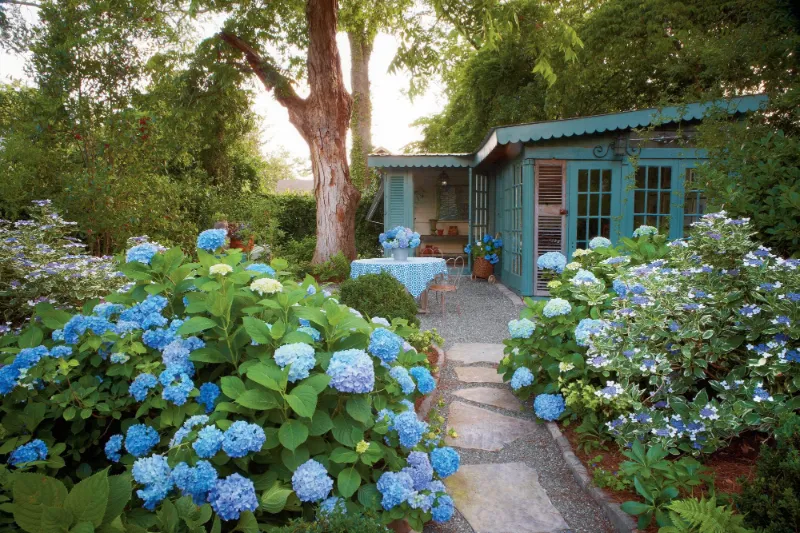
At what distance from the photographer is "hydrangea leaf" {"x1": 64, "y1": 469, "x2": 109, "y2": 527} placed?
3.49 feet

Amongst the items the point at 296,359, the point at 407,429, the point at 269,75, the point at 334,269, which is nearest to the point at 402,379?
the point at 407,429

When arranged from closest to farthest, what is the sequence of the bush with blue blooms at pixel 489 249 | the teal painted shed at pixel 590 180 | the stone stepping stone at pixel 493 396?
the stone stepping stone at pixel 493 396 < the teal painted shed at pixel 590 180 < the bush with blue blooms at pixel 489 249

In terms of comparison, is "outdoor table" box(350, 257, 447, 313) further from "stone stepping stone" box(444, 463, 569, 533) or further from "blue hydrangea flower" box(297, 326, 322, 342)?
"blue hydrangea flower" box(297, 326, 322, 342)

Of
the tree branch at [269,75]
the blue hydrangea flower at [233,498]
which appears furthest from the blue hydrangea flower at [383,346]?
the tree branch at [269,75]

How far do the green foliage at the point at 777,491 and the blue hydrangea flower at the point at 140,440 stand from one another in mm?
2011

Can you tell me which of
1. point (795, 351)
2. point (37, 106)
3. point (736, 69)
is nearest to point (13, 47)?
point (37, 106)

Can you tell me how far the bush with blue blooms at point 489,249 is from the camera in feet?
35.8

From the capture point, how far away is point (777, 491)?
5.22 feet

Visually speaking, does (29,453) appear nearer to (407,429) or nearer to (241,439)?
(241,439)

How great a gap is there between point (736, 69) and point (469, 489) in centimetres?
378

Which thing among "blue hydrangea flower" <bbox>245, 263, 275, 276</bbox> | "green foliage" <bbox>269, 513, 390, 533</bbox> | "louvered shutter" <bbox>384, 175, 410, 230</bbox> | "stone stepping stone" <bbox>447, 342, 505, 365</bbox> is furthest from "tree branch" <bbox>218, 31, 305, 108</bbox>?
"green foliage" <bbox>269, 513, 390, 533</bbox>

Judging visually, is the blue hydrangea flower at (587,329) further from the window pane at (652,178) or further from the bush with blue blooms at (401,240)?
the window pane at (652,178)

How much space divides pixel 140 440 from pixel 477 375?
3.16 metres

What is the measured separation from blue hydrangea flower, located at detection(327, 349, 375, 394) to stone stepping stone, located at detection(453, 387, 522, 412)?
2262 mm
